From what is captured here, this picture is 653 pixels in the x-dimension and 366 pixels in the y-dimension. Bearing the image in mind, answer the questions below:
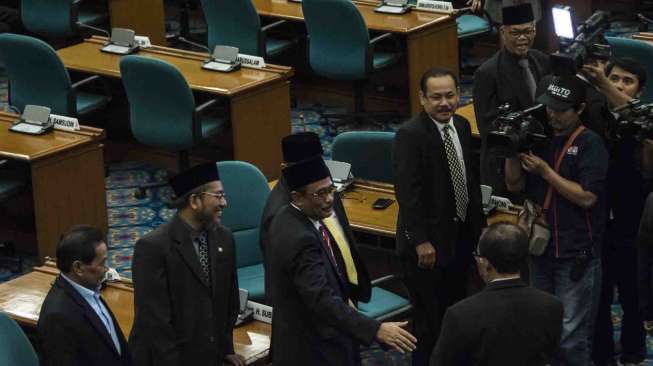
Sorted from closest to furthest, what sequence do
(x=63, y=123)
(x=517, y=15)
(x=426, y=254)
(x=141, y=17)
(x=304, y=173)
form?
(x=304, y=173) → (x=426, y=254) → (x=517, y=15) → (x=63, y=123) → (x=141, y=17)

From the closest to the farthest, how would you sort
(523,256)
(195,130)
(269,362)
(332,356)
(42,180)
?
(523,256)
(332,356)
(269,362)
(42,180)
(195,130)

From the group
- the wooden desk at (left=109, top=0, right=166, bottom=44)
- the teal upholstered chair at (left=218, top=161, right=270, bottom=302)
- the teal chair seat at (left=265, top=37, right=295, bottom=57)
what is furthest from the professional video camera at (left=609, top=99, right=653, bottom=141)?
the wooden desk at (left=109, top=0, right=166, bottom=44)

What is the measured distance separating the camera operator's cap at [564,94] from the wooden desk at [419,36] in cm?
403

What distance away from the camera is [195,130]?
884 centimetres

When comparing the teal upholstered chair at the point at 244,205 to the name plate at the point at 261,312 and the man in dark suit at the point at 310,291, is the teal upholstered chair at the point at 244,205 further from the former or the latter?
the man in dark suit at the point at 310,291

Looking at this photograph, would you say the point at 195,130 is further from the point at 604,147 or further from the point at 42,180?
the point at 604,147

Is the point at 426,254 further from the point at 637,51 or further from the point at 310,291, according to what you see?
the point at 637,51

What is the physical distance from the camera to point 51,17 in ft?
36.3

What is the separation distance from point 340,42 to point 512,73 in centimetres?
316

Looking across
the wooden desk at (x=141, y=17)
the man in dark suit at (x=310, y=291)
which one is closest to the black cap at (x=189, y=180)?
the man in dark suit at (x=310, y=291)

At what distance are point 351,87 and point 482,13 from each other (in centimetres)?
114

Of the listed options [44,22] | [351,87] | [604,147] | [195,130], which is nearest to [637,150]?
[604,147]

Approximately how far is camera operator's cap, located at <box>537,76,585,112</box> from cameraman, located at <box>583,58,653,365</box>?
0.36m

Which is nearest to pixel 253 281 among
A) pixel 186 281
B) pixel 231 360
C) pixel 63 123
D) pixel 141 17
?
pixel 231 360
